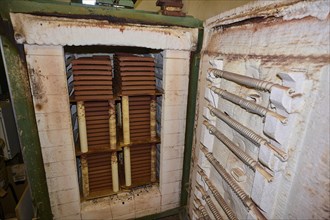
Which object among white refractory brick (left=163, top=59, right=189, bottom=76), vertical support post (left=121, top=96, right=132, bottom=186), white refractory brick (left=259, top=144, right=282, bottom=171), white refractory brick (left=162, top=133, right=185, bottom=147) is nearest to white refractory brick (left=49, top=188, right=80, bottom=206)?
vertical support post (left=121, top=96, right=132, bottom=186)

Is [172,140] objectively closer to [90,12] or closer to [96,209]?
[96,209]

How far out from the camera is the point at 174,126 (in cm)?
264

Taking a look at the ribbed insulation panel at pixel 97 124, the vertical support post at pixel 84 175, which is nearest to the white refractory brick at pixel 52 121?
the ribbed insulation panel at pixel 97 124

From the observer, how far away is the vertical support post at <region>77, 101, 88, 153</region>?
233cm

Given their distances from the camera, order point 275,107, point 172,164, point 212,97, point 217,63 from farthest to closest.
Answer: point 172,164, point 212,97, point 217,63, point 275,107

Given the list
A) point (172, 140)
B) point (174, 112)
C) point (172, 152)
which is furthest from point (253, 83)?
point (172, 152)

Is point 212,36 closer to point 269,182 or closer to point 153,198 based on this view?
point 269,182

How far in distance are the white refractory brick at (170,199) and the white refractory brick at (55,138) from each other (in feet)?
5.24

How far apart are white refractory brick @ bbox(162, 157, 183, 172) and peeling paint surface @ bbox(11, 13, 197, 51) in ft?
5.04

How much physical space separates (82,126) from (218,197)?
1.77m

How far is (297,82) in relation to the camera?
3.81 ft

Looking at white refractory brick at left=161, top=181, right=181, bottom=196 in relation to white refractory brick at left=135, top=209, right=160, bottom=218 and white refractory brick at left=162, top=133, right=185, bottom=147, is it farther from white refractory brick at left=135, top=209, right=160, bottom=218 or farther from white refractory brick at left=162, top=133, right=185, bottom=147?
white refractory brick at left=162, top=133, right=185, bottom=147

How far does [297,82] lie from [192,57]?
4.71 feet

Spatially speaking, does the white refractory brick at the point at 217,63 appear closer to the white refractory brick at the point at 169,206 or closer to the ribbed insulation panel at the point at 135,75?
the ribbed insulation panel at the point at 135,75
